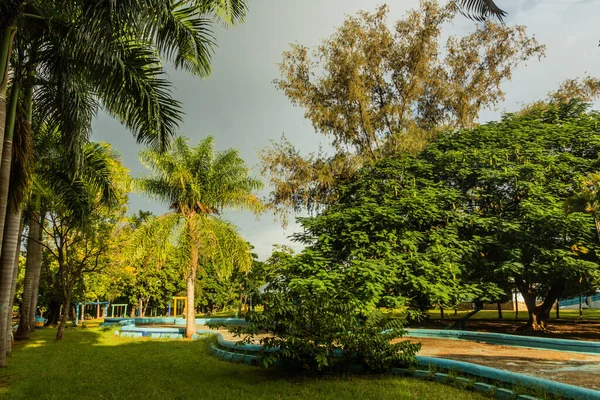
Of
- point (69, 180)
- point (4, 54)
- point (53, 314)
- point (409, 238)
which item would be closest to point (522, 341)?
point (409, 238)

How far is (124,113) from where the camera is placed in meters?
9.55

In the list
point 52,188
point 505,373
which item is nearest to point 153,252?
point 52,188

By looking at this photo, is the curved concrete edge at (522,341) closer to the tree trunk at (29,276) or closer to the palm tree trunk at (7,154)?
the palm tree trunk at (7,154)

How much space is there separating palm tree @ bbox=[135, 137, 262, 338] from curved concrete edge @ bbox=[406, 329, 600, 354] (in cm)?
893

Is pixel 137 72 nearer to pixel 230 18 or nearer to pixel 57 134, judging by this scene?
pixel 230 18

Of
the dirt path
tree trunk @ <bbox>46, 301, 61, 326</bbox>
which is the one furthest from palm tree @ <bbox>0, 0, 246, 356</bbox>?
tree trunk @ <bbox>46, 301, 61, 326</bbox>

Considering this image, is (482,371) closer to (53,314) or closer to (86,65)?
(86,65)

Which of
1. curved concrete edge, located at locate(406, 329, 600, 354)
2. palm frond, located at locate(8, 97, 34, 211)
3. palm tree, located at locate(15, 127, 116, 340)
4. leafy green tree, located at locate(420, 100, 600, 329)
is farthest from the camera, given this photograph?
leafy green tree, located at locate(420, 100, 600, 329)

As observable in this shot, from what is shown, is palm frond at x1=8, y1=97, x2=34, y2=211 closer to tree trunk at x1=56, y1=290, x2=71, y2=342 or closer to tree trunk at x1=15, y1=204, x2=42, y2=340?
tree trunk at x1=56, y1=290, x2=71, y2=342

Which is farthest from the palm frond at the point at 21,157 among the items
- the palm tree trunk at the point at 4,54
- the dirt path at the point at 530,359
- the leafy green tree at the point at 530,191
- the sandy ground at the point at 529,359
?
the leafy green tree at the point at 530,191

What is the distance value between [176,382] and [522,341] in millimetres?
9881

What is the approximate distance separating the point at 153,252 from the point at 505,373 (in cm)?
1589

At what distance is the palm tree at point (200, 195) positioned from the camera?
19688mm

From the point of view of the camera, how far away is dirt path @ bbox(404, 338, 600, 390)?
7625mm
